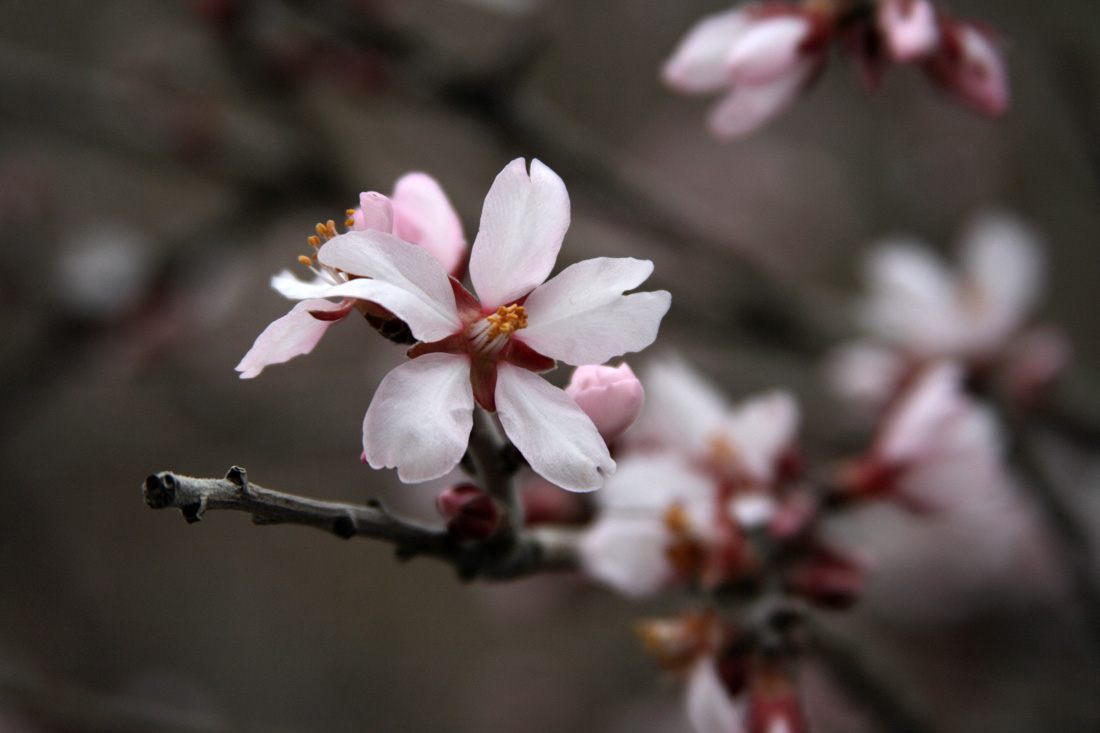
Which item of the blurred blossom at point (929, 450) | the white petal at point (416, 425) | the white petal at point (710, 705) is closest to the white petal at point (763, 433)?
the blurred blossom at point (929, 450)

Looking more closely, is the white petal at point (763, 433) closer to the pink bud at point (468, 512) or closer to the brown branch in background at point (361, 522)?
the brown branch in background at point (361, 522)

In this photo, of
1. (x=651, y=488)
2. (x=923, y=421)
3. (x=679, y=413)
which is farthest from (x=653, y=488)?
(x=923, y=421)

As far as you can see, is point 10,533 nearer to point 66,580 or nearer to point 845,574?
point 66,580

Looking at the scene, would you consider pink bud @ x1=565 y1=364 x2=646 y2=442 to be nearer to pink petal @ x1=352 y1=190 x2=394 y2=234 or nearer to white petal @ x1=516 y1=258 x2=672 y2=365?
white petal @ x1=516 y1=258 x2=672 y2=365

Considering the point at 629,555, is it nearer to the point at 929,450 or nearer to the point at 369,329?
the point at 929,450

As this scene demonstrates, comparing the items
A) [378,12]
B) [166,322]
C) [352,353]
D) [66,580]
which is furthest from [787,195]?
[66,580]

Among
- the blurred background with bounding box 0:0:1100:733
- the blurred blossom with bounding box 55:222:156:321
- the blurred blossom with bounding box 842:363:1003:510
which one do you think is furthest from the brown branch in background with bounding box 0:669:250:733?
the blurred blossom with bounding box 55:222:156:321
